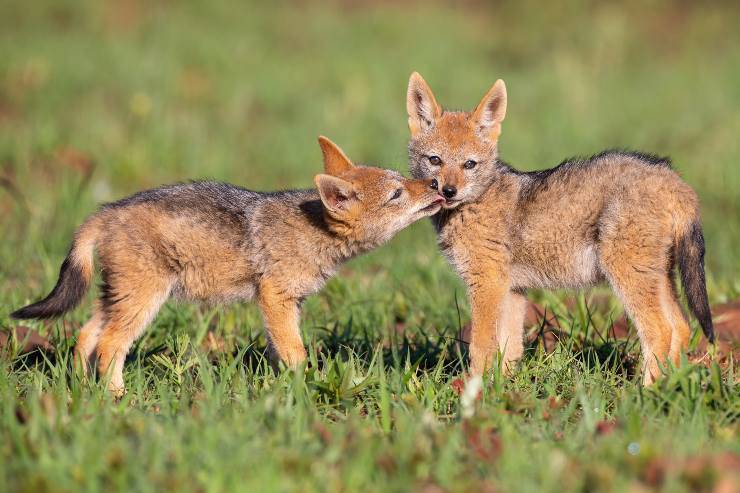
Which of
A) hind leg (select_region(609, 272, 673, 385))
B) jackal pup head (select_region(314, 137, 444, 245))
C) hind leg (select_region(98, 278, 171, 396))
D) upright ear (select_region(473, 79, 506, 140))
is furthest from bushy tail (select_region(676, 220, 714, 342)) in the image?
hind leg (select_region(98, 278, 171, 396))

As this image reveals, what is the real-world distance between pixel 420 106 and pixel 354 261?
2038 mm

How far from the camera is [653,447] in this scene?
157 inches

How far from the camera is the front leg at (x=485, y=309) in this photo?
5828 millimetres

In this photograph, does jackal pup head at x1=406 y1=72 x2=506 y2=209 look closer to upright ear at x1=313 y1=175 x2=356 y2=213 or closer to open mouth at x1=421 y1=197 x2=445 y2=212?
open mouth at x1=421 y1=197 x2=445 y2=212

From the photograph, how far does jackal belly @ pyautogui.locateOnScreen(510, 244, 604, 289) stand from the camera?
18.7ft

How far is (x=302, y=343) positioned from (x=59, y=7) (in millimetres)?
12437

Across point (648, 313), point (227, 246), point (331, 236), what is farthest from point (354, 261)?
point (648, 313)

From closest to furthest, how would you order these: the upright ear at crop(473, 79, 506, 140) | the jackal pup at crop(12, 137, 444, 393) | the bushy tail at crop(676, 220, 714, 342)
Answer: the bushy tail at crop(676, 220, 714, 342)
the jackal pup at crop(12, 137, 444, 393)
the upright ear at crop(473, 79, 506, 140)

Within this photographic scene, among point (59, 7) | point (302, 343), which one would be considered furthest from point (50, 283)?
point (59, 7)

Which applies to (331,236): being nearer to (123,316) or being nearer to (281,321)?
(281,321)

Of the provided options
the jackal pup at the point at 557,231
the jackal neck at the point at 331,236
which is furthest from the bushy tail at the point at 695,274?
the jackal neck at the point at 331,236

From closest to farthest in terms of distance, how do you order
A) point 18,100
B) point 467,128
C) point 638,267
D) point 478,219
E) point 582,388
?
point 582,388
point 638,267
point 478,219
point 467,128
point 18,100

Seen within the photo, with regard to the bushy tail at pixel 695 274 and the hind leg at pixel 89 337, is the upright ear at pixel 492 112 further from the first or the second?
the hind leg at pixel 89 337

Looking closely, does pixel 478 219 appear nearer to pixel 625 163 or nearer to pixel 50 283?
pixel 625 163
